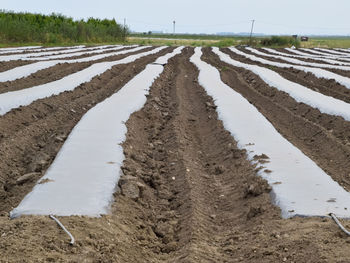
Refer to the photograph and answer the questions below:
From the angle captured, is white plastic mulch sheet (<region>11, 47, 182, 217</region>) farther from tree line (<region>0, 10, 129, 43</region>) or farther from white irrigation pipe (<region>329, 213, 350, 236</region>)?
tree line (<region>0, 10, 129, 43</region>)

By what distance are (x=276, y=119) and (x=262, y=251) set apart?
210 inches

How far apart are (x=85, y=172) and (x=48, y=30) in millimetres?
27929

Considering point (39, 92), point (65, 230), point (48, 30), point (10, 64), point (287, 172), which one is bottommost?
point (48, 30)

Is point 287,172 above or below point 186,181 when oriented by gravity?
above

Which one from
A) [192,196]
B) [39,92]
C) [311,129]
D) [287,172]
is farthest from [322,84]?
[192,196]


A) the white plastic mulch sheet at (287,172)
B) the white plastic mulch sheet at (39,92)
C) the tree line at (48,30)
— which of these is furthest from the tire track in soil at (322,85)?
the tree line at (48,30)

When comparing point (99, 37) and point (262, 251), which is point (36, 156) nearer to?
point (262, 251)

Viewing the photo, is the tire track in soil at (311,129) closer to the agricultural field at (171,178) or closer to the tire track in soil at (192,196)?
the agricultural field at (171,178)

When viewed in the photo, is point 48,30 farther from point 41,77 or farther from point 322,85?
point 322,85

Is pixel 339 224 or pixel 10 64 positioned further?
pixel 10 64

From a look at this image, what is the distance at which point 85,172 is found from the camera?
177 inches

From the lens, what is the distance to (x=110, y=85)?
37.3 feet

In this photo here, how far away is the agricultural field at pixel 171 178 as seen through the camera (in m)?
3.19

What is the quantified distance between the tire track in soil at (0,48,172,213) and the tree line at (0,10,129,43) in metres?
18.1
